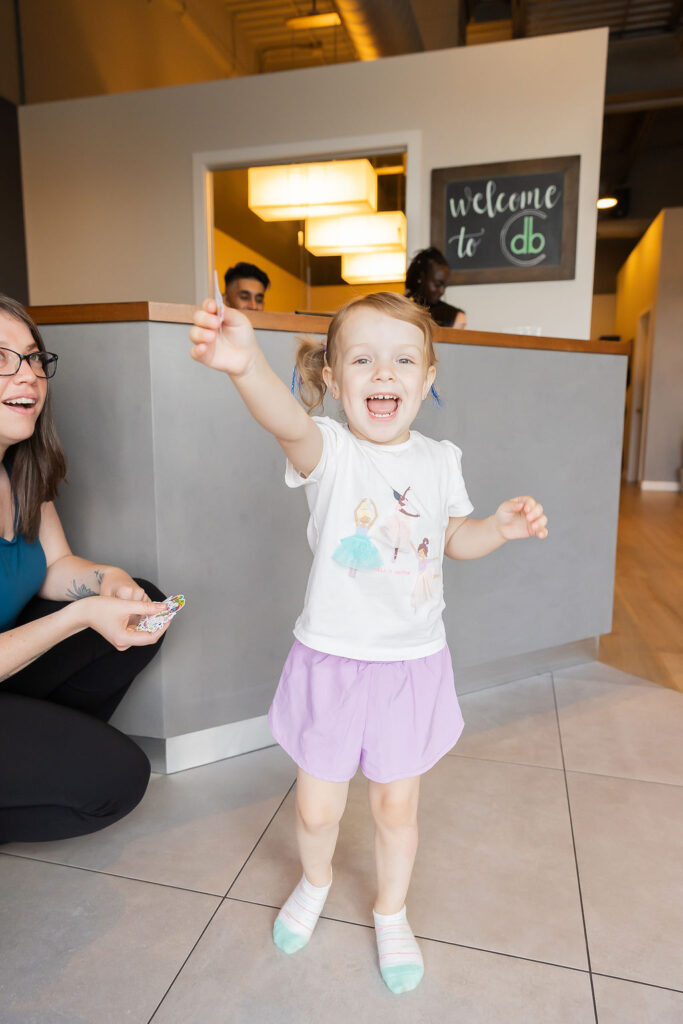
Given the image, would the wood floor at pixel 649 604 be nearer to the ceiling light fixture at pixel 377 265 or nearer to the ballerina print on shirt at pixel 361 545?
the ballerina print on shirt at pixel 361 545

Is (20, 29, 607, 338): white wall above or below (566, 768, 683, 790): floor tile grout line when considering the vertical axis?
above

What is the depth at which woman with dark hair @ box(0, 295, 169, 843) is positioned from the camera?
1.04 metres

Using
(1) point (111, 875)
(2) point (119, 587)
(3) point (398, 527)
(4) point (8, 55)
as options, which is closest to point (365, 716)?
(3) point (398, 527)

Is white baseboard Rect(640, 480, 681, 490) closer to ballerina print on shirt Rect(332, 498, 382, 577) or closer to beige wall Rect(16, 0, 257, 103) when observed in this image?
beige wall Rect(16, 0, 257, 103)

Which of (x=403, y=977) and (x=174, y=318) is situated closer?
(x=403, y=977)

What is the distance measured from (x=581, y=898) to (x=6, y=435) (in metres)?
1.28

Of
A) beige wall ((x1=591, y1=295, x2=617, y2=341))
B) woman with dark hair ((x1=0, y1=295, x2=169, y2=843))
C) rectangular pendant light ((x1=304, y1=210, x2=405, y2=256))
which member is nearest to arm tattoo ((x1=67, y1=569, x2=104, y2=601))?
woman with dark hair ((x1=0, y1=295, x2=169, y2=843))

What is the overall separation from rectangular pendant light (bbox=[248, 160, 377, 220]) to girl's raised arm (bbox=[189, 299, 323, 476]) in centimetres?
321

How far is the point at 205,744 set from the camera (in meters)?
1.60

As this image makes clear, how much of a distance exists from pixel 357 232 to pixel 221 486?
10.8ft

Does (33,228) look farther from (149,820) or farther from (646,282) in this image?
(646,282)

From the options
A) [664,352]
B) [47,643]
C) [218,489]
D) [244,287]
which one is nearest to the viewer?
[47,643]

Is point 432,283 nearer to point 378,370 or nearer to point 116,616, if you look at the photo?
point 378,370

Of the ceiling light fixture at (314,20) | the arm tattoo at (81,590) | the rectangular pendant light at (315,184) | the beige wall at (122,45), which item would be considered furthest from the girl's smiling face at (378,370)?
the ceiling light fixture at (314,20)
